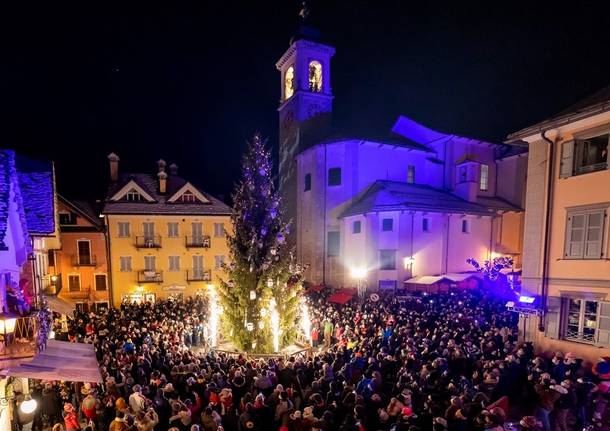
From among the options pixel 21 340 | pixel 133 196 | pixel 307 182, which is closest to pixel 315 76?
pixel 307 182

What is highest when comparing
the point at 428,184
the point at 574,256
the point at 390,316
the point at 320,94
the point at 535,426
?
the point at 320,94

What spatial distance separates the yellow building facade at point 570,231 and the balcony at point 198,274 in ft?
79.1

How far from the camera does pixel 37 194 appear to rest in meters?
14.0

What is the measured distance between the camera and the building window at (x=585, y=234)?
12.5 m

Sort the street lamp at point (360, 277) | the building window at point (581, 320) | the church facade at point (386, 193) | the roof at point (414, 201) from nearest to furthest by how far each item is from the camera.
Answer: the building window at point (581, 320), the roof at point (414, 201), the church facade at point (386, 193), the street lamp at point (360, 277)

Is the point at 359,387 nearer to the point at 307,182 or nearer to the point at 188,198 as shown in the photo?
the point at 188,198

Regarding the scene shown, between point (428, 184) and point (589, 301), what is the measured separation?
22.2 meters

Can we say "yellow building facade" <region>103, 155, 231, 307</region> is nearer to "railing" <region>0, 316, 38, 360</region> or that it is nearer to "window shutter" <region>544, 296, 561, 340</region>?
"railing" <region>0, 316, 38, 360</region>

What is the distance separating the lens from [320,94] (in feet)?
114

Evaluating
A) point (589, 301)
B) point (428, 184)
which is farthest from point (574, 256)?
point (428, 184)

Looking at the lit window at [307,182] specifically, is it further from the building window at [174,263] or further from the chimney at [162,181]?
the building window at [174,263]

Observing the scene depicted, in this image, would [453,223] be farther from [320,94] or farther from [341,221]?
[320,94]

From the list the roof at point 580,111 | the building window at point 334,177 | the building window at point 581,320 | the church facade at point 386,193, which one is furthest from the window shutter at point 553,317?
the building window at point 334,177

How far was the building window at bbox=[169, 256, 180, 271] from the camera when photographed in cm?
3020
